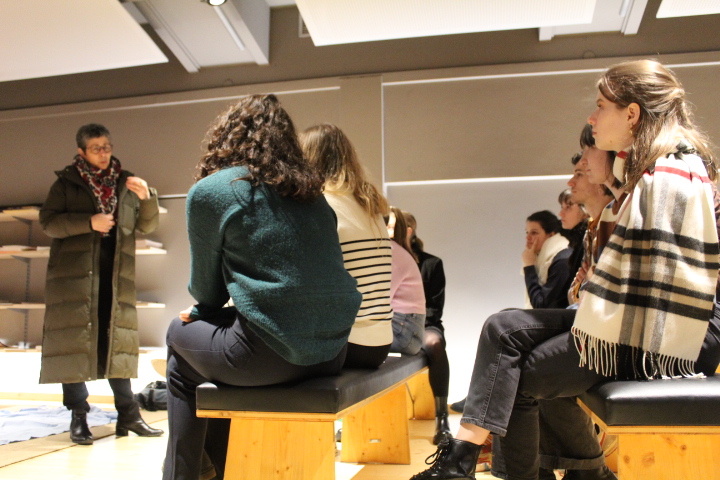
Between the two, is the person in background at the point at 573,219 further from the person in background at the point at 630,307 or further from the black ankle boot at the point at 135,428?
the black ankle boot at the point at 135,428

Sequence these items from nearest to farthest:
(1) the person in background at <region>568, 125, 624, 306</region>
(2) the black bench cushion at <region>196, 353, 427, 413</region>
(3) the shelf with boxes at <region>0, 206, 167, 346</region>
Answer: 1. (2) the black bench cushion at <region>196, 353, 427, 413</region>
2. (1) the person in background at <region>568, 125, 624, 306</region>
3. (3) the shelf with boxes at <region>0, 206, 167, 346</region>

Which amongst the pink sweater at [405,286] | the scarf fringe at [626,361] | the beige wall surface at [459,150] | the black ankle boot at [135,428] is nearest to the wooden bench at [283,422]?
the scarf fringe at [626,361]

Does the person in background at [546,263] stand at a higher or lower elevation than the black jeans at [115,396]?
higher

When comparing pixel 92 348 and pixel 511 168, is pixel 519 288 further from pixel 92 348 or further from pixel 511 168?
pixel 92 348

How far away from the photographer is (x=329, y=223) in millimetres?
1468

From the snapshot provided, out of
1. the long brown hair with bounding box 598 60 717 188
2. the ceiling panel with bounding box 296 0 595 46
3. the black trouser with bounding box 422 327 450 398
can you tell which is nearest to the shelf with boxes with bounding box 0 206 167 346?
the ceiling panel with bounding box 296 0 595 46

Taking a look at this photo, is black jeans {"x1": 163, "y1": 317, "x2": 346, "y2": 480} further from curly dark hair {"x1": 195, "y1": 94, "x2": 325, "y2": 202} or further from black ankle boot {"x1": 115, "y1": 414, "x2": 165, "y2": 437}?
black ankle boot {"x1": 115, "y1": 414, "x2": 165, "y2": 437}

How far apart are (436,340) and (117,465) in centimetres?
146

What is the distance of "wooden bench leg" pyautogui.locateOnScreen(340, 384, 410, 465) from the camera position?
2.32 metres

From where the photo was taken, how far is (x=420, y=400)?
11.2ft

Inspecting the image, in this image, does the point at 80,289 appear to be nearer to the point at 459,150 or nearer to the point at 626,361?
the point at 626,361

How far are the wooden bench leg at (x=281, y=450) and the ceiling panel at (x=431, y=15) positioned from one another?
282 cm

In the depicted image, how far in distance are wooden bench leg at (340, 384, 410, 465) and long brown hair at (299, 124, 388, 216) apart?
2.70 ft

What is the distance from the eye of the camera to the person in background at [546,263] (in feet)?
8.20
